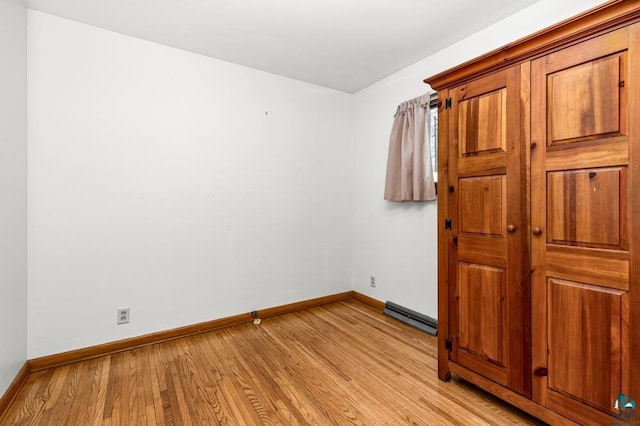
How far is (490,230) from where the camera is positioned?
1.69m

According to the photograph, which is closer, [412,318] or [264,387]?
[264,387]

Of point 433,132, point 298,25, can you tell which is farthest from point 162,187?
point 433,132

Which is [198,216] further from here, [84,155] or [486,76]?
[486,76]

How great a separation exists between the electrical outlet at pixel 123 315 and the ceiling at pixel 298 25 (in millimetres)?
2201

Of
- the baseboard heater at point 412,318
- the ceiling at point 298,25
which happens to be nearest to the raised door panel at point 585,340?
the baseboard heater at point 412,318

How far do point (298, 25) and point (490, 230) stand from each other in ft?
6.51

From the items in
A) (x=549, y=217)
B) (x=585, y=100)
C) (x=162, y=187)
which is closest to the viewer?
(x=585, y=100)

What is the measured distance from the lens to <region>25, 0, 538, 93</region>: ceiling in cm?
203

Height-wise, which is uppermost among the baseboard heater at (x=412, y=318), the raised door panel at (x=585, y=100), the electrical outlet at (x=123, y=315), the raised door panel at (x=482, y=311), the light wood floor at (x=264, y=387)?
the raised door panel at (x=585, y=100)

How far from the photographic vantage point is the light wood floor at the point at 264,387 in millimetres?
1631

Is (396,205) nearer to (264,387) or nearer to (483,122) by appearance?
(483,122)

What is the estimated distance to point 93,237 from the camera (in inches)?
89.9

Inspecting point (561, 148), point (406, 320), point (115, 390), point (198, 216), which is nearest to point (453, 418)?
point (406, 320)

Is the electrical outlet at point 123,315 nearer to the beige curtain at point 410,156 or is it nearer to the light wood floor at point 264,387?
the light wood floor at point 264,387
